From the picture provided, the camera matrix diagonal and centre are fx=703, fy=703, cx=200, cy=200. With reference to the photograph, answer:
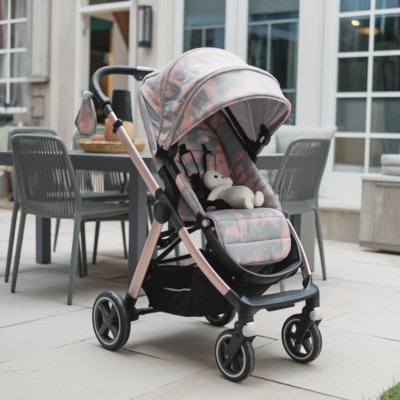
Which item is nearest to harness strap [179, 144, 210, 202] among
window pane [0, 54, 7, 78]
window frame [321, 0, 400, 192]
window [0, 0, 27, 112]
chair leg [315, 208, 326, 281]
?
chair leg [315, 208, 326, 281]

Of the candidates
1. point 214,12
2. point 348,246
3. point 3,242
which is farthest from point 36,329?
point 214,12

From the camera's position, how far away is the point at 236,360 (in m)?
2.45

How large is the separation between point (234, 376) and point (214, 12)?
525cm

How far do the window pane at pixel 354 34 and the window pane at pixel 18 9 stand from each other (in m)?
4.27

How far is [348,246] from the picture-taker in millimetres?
5578

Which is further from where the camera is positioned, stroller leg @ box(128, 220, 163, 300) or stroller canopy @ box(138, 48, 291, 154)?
stroller leg @ box(128, 220, 163, 300)

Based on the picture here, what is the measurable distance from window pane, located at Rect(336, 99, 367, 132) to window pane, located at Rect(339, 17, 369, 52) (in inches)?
18.3

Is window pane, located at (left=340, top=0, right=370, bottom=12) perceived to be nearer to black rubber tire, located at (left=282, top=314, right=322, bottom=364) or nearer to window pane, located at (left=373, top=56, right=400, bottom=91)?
window pane, located at (left=373, top=56, right=400, bottom=91)

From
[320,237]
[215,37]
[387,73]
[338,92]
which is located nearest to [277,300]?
[320,237]

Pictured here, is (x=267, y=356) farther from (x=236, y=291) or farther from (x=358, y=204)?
(x=358, y=204)

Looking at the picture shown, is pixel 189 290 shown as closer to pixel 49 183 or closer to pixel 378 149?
pixel 49 183

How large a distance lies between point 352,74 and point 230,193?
3.74 meters

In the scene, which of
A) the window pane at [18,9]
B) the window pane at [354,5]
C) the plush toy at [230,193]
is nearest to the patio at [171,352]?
the plush toy at [230,193]

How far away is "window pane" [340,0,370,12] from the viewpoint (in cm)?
606
